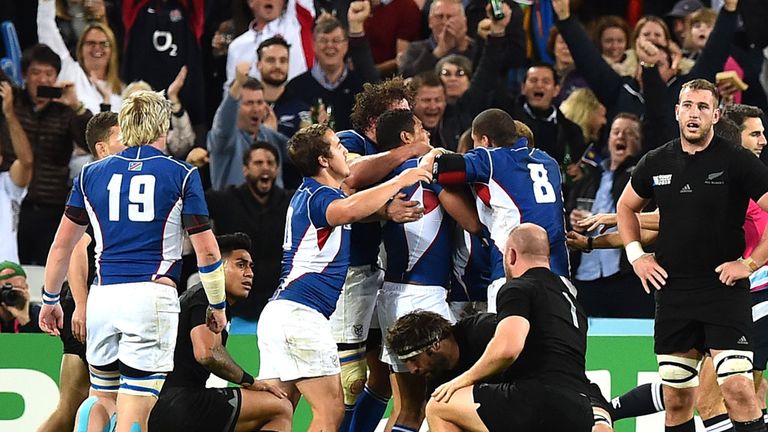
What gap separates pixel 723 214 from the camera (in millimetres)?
8195

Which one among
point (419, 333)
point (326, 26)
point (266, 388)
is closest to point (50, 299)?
point (266, 388)

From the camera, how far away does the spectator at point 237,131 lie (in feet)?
39.0

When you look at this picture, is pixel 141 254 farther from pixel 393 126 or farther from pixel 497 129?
pixel 497 129

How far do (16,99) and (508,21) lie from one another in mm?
4477

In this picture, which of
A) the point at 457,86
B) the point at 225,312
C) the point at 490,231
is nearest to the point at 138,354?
the point at 225,312

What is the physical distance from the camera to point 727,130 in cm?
874

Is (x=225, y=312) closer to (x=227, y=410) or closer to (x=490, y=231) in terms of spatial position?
(x=227, y=410)

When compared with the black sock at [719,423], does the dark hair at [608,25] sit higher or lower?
higher

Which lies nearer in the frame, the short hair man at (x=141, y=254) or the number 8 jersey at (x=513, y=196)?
the short hair man at (x=141, y=254)

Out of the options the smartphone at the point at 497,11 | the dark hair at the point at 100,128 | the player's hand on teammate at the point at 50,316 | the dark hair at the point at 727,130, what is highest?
the smartphone at the point at 497,11

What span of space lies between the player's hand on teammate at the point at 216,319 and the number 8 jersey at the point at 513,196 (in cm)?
172

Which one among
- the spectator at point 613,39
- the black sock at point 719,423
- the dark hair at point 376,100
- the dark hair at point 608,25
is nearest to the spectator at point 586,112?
the spectator at point 613,39

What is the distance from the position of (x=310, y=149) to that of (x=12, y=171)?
4.73 meters

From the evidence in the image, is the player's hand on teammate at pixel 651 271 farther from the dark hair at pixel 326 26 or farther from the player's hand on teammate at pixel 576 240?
the dark hair at pixel 326 26
